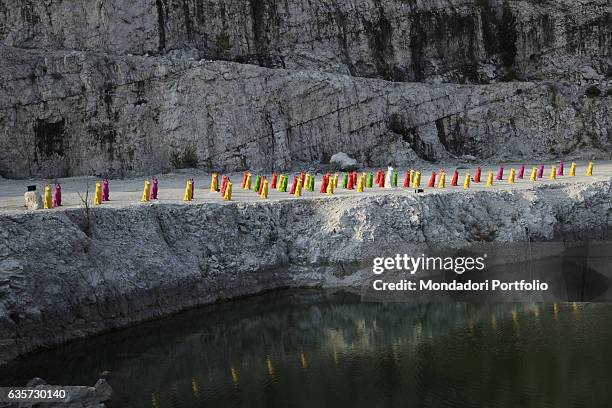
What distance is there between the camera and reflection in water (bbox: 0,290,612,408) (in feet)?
63.3

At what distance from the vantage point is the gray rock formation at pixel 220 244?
74.9 ft

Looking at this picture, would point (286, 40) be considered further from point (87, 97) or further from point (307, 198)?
point (307, 198)

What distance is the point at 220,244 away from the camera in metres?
29.2

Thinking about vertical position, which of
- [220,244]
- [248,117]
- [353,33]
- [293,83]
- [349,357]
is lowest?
[349,357]

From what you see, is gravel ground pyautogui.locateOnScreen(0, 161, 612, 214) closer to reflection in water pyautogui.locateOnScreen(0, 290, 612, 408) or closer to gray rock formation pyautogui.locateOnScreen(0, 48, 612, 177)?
gray rock formation pyautogui.locateOnScreen(0, 48, 612, 177)

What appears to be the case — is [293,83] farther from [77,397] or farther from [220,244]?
[77,397]

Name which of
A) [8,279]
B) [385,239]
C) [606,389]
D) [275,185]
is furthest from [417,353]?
[275,185]

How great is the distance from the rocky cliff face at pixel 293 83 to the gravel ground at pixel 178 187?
2.49 meters

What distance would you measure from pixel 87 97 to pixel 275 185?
47.5 feet

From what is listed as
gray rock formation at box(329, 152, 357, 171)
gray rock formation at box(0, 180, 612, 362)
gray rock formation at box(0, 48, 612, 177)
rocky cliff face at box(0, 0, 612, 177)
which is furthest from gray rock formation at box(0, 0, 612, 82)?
gray rock formation at box(0, 180, 612, 362)

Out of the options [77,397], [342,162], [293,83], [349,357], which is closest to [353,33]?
[293,83]

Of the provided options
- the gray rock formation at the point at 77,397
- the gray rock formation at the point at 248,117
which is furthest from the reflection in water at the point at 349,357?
the gray rock formation at the point at 248,117

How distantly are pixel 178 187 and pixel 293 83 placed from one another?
592 inches

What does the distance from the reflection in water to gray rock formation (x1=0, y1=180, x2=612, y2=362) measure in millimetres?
1109
